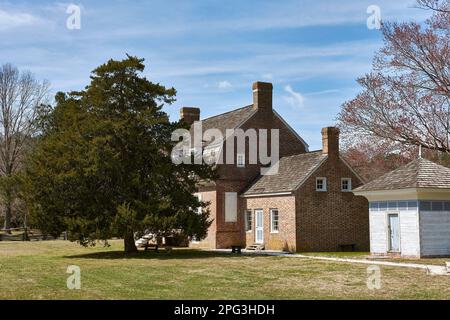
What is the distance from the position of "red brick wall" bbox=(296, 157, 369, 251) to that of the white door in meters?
3.29

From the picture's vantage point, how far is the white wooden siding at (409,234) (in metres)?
27.6

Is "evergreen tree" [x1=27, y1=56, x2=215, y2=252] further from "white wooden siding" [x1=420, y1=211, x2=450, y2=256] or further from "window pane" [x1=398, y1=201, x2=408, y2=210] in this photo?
"white wooden siding" [x1=420, y1=211, x2=450, y2=256]

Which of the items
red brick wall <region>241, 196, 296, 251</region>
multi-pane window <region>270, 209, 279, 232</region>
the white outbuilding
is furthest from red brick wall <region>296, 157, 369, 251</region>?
the white outbuilding

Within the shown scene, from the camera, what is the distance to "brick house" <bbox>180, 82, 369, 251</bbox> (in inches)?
1342

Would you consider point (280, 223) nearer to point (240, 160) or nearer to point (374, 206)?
point (240, 160)

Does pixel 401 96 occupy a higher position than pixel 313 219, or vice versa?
pixel 401 96

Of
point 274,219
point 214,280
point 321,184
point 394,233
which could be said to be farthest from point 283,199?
point 214,280

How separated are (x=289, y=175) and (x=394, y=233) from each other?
8.62 metres

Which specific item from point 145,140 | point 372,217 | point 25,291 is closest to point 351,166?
point 372,217

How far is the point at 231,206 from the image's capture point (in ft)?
124

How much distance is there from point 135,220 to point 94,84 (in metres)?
7.45

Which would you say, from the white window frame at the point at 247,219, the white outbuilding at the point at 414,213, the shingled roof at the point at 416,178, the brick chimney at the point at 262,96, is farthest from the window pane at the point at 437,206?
the brick chimney at the point at 262,96

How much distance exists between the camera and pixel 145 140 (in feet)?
98.2
